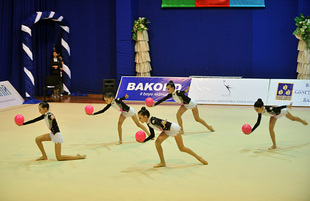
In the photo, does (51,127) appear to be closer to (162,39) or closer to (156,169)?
(156,169)

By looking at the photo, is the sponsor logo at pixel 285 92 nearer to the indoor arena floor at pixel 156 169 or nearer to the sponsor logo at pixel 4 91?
the indoor arena floor at pixel 156 169

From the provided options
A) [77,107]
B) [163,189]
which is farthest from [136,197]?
[77,107]

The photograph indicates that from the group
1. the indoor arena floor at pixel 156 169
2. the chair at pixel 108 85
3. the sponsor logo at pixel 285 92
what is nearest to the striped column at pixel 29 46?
the chair at pixel 108 85

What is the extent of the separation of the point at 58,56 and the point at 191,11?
5689 mm

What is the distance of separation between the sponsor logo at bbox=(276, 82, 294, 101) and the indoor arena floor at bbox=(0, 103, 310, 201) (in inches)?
116

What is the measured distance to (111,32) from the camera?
672 inches

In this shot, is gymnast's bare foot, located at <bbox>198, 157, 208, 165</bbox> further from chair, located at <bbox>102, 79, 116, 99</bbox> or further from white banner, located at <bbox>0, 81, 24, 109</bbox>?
white banner, located at <bbox>0, 81, 24, 109</bbox>

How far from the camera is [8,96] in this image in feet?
47.2

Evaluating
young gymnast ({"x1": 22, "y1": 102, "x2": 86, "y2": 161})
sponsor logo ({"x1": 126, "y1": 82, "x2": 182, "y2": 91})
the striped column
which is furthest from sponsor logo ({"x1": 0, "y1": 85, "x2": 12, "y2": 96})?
young gymnast ({"x1": 22, "y1": 102, "x2": 86, "y2": 161})

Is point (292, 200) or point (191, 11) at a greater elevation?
point (191, 11)

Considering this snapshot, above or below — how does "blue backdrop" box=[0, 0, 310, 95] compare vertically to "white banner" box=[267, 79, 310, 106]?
above

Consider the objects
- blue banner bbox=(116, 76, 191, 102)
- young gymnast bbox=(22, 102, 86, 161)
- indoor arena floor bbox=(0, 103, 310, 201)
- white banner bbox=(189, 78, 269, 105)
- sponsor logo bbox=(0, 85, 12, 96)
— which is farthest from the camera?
blue banner bbox=(116, 76, 191, 102)

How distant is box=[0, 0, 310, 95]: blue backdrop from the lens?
1573cm

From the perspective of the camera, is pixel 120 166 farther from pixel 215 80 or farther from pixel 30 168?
pixel 215 80
